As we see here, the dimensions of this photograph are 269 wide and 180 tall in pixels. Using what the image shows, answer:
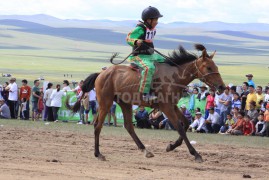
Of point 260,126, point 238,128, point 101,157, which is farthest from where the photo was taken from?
point 238,128

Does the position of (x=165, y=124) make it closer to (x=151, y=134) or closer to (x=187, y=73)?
(x=151, y=134)

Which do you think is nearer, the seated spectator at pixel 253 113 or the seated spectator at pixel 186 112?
the seated spectator at pixel 253 113

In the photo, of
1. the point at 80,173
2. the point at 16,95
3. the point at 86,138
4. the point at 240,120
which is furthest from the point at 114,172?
the point at 16,95

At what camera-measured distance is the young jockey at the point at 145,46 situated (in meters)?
13.4

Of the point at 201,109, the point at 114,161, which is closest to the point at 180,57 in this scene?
the point at 114,161

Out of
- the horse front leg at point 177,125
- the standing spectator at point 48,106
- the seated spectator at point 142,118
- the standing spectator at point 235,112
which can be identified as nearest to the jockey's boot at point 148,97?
the horse front leg at point 177,125

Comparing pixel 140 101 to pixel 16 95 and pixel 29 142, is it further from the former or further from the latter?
pixel 16 95

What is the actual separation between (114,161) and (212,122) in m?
8.00

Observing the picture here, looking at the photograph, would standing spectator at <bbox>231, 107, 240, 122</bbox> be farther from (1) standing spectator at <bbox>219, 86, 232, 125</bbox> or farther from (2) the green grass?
(2) the green grass

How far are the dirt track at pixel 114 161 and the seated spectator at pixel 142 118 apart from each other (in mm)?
4006

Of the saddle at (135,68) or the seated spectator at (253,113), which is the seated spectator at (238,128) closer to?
the seated spectator at (253,113)

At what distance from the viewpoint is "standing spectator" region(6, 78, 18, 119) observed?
24891mm

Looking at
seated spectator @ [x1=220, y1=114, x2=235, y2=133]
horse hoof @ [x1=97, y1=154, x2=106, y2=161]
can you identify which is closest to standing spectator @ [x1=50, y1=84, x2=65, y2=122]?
seated spectator @ [x1=220, y1=114, x2=235, y2=133]

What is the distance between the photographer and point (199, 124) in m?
20.8
